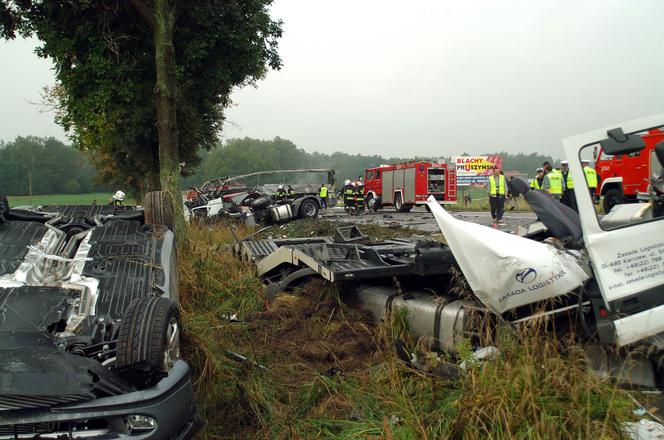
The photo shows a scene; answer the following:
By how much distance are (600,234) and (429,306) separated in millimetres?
1236

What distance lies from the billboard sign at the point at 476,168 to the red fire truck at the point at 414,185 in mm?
9128

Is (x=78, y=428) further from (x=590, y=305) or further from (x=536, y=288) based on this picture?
(x=590, y=305)

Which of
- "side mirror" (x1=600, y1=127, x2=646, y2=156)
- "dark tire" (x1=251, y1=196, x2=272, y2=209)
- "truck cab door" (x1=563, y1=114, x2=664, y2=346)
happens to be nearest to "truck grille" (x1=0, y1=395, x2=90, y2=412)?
"truck cab door" (x1=563, y1=114, x2=664, y2=346)

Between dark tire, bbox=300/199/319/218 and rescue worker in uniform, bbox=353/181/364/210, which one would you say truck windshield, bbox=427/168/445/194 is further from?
dark tire, bbox=300/199/319/218

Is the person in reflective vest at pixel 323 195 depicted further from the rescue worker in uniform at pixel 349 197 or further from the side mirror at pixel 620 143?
the side mirror at pixel 620 143

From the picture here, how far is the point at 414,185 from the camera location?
Result: 77.5 feet

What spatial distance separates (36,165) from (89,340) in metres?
5.43

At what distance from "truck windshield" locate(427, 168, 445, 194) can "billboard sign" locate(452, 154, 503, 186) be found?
9.71 meters

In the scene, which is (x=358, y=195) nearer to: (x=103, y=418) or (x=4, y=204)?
(x=4, y=204)

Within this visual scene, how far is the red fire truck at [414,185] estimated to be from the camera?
76.7 feet

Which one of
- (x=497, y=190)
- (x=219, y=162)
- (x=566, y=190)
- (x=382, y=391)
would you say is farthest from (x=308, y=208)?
(x=219, y=162)

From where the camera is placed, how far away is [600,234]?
2920 mm

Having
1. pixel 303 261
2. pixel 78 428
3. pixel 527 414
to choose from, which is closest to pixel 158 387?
pixel 78 428

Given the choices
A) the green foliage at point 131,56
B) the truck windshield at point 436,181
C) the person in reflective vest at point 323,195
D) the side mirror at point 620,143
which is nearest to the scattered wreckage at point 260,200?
the person in reflective vest at point 323,195
